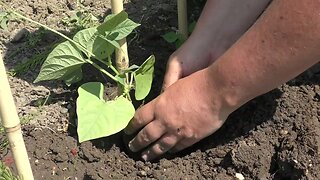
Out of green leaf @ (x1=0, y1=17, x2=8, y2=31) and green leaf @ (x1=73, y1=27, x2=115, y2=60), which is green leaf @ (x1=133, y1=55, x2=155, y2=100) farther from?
green leaf @ (x1=0, y1=17, x2=8, y2=31)

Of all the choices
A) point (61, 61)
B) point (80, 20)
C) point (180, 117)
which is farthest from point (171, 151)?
point (80, 20)

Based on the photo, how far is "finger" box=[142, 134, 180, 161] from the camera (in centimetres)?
154

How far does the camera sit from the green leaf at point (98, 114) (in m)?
1.43

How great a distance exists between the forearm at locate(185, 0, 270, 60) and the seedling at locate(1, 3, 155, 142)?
0.61ft

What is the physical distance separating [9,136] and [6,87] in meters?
0.13

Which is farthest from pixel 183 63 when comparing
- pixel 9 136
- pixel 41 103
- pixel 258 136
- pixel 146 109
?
pixel 9 136

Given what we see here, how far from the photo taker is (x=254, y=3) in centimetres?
166

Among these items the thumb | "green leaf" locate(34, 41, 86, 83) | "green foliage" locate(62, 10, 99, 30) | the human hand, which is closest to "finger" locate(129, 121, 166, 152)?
the human hand

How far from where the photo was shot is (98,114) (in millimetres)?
1465

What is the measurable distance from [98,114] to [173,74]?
0.83 ft

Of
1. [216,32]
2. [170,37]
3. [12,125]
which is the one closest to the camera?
[12,125]

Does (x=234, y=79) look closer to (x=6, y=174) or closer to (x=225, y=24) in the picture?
(x=225, y=24)

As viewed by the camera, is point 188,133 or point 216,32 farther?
point 216,32

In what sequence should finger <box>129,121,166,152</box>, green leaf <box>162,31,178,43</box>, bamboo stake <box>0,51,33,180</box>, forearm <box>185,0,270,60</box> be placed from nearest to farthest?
bamboo stake <box>0,51,33,180</box>, finger <box>129,121,166,152</box>, forearm <box>185,0,270,60</box>, green leaf <box>162,31,178,43</box>
